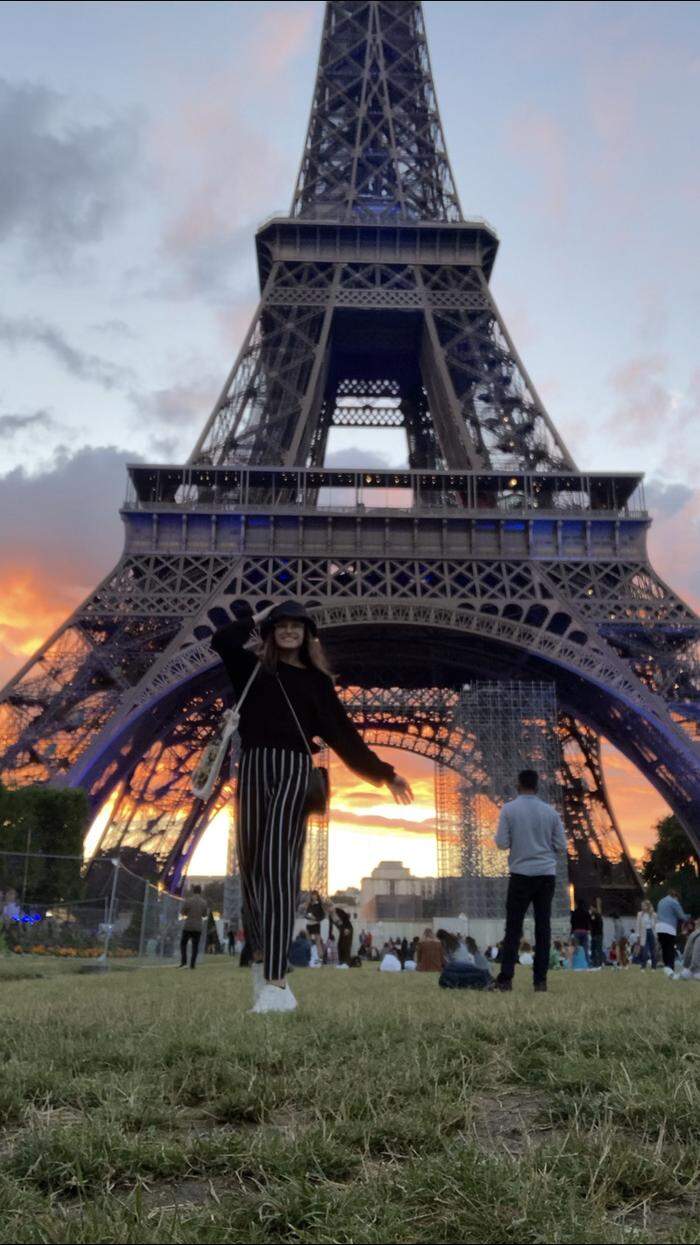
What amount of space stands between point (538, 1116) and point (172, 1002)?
407 cm

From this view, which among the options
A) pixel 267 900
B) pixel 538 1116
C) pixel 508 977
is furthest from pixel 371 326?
pixel 538 1116

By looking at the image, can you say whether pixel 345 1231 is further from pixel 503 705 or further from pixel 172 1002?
pixel 503 705

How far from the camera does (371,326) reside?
4178 cm

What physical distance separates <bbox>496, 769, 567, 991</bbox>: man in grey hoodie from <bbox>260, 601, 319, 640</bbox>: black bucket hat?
371 cm

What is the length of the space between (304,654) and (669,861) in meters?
57.9

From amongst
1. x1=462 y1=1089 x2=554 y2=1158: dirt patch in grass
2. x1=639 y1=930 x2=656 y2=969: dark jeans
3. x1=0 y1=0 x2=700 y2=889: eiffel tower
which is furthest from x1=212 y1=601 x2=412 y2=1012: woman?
x1=0 y1=0 x2=700 y2=889: eiffel tower

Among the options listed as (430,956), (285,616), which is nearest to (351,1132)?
(285,616)

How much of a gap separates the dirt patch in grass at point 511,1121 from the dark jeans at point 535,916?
18.5ft

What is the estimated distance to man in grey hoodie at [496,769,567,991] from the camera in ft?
29.3

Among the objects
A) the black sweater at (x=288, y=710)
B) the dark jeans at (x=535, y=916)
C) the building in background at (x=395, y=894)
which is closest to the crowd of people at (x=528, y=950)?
the dark jeans at (x=535, y=916)

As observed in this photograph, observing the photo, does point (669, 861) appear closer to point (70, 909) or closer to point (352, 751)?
point (70, 909)

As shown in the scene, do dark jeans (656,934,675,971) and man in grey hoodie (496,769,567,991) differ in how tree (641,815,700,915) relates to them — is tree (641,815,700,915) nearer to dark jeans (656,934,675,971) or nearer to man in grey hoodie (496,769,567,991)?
dark jeans (656,934,675,971)

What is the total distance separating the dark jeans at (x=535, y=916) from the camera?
Result: 892 cm

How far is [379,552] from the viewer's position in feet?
112
